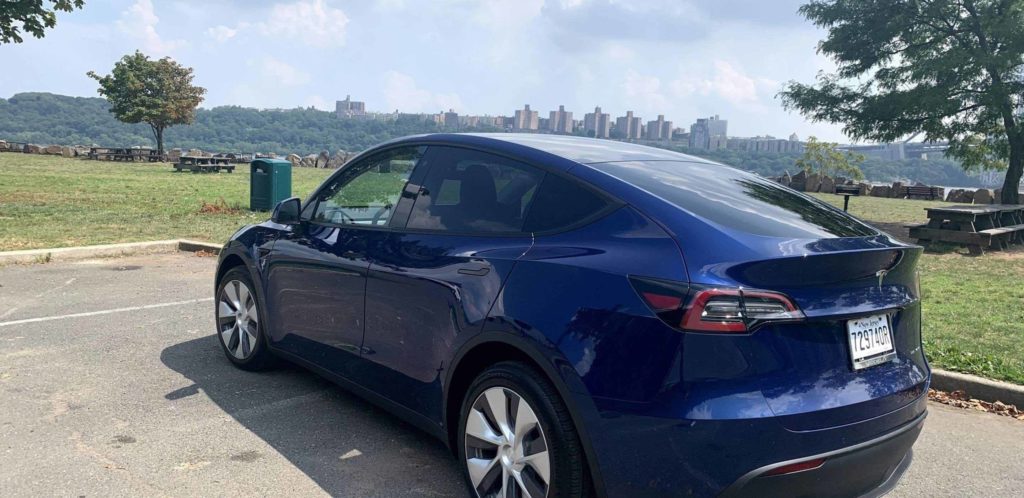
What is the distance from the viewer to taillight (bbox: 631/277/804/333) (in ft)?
8.34

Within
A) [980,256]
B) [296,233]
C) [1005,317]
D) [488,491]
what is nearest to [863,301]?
[488,491]

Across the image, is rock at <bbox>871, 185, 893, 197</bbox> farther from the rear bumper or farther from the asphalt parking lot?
the rear bumper

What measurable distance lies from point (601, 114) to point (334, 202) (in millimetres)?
24174

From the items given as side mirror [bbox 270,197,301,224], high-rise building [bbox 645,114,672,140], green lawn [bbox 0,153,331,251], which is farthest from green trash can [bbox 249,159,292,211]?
side mirror [bbox 270,197,301,224]

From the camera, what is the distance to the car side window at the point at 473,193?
3408mm

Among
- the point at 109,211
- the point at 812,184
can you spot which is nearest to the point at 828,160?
the point at 812,184

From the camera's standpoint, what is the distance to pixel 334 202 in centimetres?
463

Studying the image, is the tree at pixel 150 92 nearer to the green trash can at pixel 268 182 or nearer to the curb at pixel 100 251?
the green trash can at pixel 268 182

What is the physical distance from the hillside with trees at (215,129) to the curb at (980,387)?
2443 inches

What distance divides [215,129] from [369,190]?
325ft

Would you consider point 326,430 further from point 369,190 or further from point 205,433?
point 369,190

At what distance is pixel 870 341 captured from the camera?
285cm

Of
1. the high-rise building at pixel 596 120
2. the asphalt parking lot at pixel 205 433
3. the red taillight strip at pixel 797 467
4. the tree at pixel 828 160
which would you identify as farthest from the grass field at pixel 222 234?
the tree at pixel 828 160

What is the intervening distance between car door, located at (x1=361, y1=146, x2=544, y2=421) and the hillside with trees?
2550 inches
